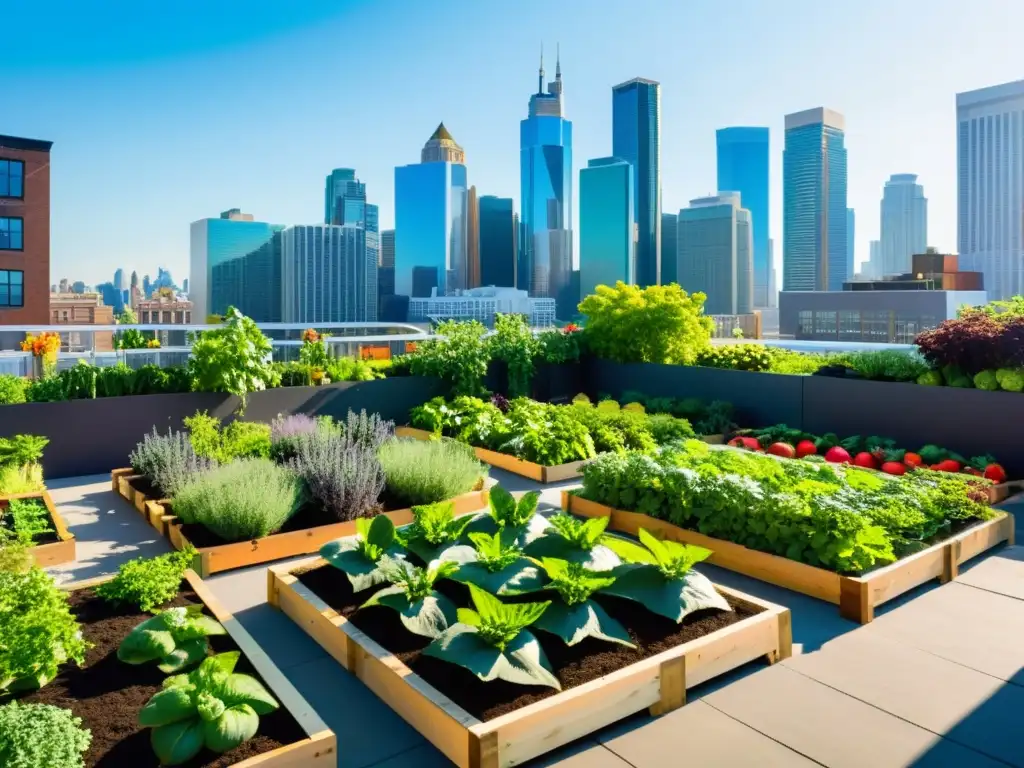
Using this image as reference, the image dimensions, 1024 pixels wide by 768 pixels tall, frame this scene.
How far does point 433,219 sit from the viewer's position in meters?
116

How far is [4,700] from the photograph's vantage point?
2420mm

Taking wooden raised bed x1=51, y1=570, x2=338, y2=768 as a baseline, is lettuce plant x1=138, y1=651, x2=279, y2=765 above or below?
above

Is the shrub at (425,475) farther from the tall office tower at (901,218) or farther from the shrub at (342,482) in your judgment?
the tall office tower at (901,218)

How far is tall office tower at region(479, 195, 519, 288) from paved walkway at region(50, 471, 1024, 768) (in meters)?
113

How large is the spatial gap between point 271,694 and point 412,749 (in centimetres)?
50

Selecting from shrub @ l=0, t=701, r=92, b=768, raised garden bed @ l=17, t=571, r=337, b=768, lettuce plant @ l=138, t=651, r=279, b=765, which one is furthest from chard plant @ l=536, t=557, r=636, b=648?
shrub @ l=0, t=701, r=92, b=768

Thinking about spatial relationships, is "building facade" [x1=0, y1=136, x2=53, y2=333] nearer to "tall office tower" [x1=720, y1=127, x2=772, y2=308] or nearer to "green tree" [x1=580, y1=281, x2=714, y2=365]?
"green tree" [x1=580, y1=281, x2=714, y2=365]

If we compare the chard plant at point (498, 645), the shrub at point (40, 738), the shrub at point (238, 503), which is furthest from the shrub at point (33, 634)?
the shrub at point (238, 503)

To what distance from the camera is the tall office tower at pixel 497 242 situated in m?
118

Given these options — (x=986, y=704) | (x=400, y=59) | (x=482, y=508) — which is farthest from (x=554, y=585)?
(x=400, y=59)

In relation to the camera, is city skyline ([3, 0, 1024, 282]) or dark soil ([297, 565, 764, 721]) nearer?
dark soil ([297, 565, 764, 721])

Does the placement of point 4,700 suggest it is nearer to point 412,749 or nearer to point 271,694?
point 271,694

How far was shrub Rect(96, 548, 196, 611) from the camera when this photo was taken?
3139 mm

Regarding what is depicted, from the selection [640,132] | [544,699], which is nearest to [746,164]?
[640,132]
